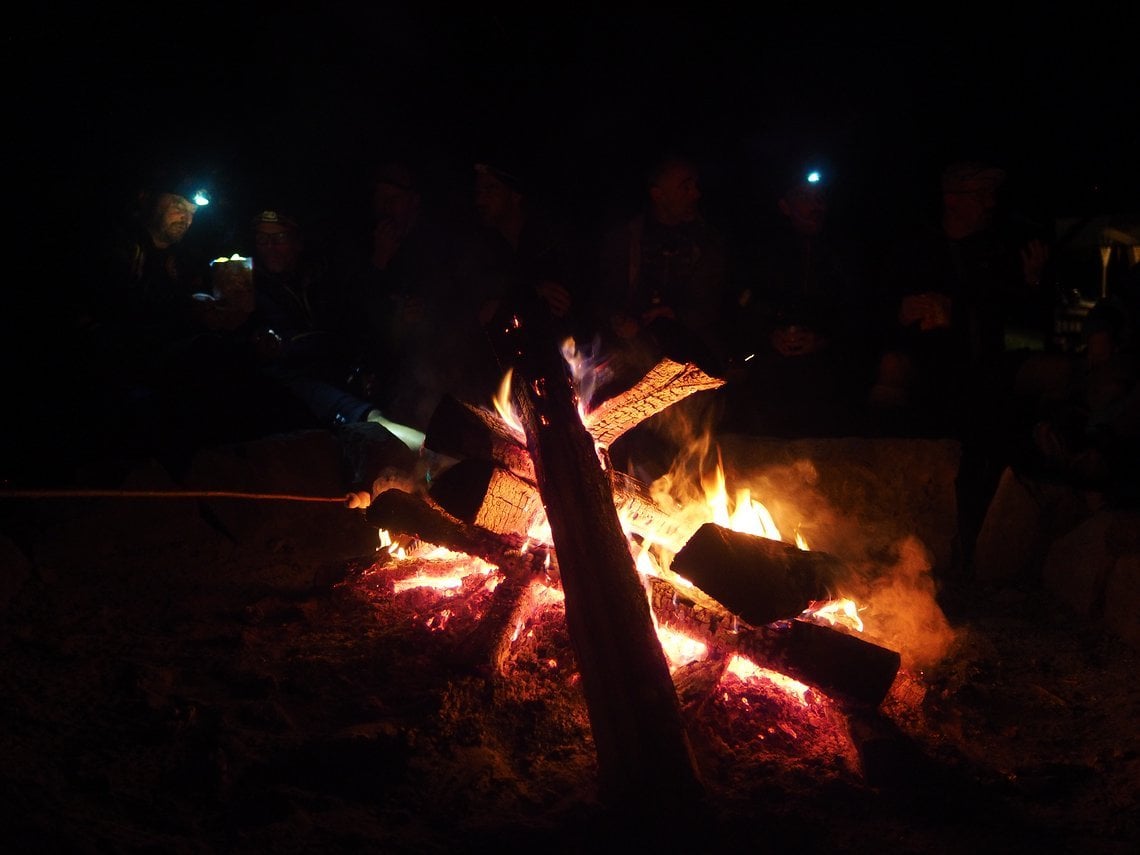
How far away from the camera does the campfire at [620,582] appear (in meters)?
2.37

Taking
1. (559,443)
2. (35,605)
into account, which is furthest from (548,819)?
(35,605)

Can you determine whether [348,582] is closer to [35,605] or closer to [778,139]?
[35,605]

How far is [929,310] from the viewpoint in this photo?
484cm

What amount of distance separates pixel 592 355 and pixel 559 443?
7.59ft

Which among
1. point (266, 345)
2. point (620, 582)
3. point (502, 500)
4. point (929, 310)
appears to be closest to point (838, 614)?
point (620, 582)

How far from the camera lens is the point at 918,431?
4.52 m

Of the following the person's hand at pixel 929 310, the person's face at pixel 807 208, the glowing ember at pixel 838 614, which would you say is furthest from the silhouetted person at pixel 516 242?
the glowing ember at pixel 838 614

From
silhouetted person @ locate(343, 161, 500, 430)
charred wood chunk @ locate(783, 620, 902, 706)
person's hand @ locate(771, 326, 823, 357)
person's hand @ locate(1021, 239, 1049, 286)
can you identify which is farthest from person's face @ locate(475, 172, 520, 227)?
charred wood chunk @ locate(783, 620, 902, 706)

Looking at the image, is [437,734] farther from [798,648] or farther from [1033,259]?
[1033,259]

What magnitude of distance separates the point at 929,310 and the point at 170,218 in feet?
17.4

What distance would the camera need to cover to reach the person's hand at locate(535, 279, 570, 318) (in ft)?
17.9

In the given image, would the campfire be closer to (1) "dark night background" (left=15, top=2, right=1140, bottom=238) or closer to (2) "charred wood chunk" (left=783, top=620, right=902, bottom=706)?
(2) "charred wood chunk" (left=783, top=620, right=902, bottom=706)

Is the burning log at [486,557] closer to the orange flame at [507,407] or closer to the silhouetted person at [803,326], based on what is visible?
the orange flame at [507,407]

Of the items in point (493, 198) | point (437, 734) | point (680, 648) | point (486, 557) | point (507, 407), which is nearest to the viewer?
point (437, 734)
